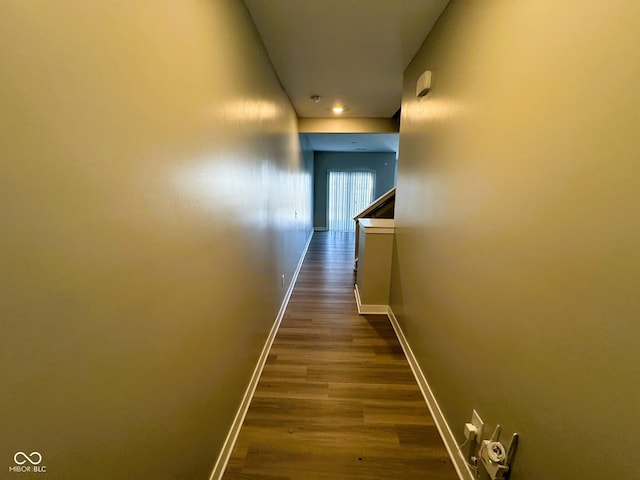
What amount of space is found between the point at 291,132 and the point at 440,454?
11.8ft

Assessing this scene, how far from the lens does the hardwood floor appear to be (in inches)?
54.9

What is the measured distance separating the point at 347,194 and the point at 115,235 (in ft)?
26.2

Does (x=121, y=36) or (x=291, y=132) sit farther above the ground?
(x=291, y=132)

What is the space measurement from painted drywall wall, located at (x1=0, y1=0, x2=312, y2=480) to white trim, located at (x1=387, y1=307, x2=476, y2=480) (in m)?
1.18

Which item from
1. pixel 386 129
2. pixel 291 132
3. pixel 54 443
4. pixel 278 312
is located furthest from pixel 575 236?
pixel 386 129

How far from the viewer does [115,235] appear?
67 cm

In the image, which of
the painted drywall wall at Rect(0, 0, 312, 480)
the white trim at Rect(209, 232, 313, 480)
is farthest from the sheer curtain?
the painted drywall wall at Rect(0, 0, 312, 480)

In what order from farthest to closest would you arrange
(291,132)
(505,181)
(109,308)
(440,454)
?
(291,132), (440,454), (505,181), (109,308)

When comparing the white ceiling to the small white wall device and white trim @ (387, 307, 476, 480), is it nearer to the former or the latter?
the small white wall device

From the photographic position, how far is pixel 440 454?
4.82 feet

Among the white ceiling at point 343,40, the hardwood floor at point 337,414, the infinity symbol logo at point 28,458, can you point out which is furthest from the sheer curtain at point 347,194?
the infinity symbol logo at point 28,458

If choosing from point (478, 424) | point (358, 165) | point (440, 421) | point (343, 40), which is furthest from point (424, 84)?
point (358, 165)

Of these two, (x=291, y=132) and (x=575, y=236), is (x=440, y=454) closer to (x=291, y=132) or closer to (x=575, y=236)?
(x=575, y=236)

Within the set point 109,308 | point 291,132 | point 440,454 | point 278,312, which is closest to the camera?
point 109,308
